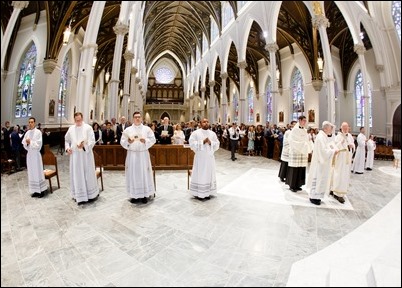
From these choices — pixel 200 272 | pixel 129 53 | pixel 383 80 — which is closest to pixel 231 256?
pixel 200 272

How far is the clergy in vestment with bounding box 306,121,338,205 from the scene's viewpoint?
3547 mm

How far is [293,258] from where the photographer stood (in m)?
2.09

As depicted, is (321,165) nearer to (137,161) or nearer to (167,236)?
(167,236)

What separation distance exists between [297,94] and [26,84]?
1294 centimetres

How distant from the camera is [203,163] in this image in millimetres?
4207

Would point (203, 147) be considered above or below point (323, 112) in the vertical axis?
below

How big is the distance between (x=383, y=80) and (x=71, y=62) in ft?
14.5

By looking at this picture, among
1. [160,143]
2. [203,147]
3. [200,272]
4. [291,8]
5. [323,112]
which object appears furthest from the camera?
[160,143]

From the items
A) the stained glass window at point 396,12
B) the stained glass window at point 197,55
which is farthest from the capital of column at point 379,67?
the stained glass window at point 197,55

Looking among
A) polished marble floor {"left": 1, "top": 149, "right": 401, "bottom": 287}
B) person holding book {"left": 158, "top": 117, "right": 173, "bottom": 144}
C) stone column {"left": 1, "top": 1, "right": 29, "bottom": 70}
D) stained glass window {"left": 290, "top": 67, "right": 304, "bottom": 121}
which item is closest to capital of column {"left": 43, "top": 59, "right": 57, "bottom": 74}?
stone column {"left": 1, "top": 1, "right": 29, "bottom": 70}

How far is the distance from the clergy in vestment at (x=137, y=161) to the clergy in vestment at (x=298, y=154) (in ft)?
9.85

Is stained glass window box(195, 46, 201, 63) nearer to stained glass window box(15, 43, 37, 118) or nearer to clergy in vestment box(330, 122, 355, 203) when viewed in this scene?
clergy in vestment box(330, 122, 355, 203)

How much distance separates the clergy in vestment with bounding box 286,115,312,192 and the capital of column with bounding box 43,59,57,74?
4.37 meters

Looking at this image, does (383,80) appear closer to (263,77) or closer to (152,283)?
(152,283)
